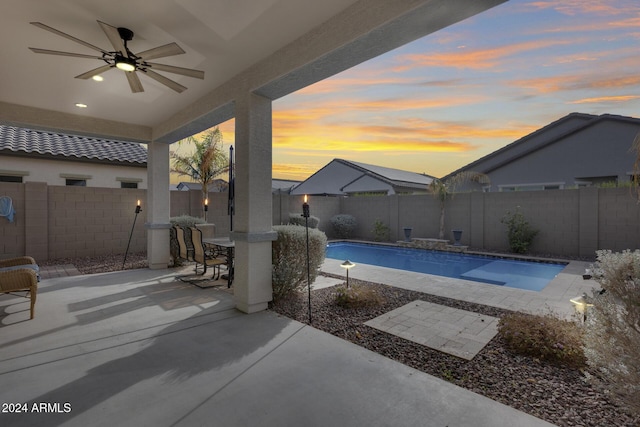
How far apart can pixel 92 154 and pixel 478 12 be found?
46.1 feet

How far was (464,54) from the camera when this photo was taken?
6156mm

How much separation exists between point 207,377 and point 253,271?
73.6 inches

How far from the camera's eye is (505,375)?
113 inches

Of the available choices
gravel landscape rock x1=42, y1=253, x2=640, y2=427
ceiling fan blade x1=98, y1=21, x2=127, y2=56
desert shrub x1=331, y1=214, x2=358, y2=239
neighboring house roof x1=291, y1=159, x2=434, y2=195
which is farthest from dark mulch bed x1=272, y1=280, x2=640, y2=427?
neighboring house roof x1=291, y1=159, x2=434, y2=195

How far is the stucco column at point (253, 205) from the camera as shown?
14.8ft

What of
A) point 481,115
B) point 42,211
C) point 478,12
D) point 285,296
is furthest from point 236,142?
point 481,115

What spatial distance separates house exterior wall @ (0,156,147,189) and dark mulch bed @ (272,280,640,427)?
11594mm

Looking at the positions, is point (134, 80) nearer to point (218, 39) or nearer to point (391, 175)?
point (218, 39)

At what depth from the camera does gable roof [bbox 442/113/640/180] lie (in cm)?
1335

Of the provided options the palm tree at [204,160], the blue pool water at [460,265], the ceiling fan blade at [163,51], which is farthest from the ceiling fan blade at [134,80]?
the blue pool water at [460,265]

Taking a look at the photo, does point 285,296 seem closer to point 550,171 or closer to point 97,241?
point 97,241

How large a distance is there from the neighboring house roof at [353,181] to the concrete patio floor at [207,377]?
16.1m

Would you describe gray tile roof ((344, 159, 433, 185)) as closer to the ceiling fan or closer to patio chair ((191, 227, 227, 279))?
patio chair ((191, 227, 227, 279))

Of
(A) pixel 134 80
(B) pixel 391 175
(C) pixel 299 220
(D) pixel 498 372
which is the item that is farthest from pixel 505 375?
(B) pixel 391 175
